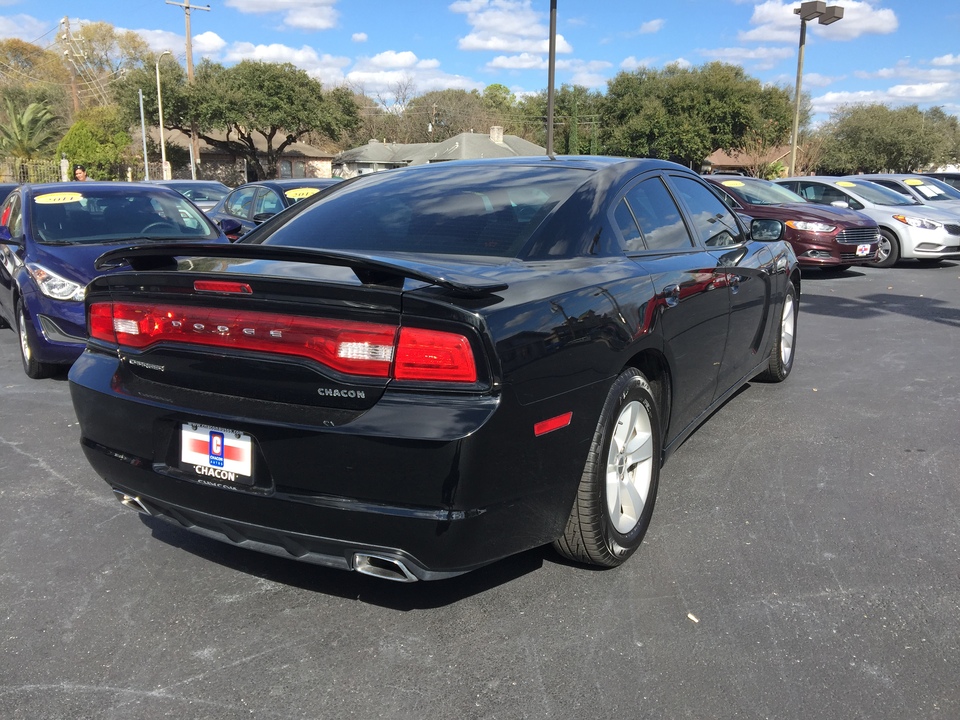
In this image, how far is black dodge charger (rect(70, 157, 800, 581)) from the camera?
236 centimetres

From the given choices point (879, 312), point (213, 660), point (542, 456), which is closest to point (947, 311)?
point (879, 312)

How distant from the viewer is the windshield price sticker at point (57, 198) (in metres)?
6.91

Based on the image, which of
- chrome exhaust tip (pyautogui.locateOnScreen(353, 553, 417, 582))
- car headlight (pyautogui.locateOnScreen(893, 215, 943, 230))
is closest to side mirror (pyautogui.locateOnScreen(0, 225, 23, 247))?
chrome exhaust tip (pyautogui.locateOnScreen(353, 553, 417, 582))

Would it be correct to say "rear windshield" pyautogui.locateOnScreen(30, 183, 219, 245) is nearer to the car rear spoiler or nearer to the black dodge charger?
the black dodge charger

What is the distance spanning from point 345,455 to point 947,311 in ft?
29.6

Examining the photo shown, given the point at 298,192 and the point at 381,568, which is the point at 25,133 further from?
the point at 381,568

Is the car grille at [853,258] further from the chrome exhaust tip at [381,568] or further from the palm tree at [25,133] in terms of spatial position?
the palm tree at [25,133]

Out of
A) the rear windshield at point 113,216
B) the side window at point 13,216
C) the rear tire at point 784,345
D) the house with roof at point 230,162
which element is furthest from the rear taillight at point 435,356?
the house with roof at point 230,162

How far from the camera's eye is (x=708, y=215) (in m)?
4.54

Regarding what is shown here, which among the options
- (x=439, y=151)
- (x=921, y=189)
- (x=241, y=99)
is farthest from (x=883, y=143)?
(x=921, y=189)

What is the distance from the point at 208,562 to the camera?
3.26m

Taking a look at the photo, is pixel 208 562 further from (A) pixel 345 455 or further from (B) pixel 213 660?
(A) pixel 345 455

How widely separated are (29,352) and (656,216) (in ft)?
15.7

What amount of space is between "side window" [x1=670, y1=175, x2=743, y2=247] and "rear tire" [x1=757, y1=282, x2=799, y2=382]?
3.21ft
